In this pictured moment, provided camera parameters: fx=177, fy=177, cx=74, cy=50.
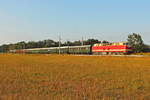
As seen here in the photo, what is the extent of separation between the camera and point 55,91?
7020 mm

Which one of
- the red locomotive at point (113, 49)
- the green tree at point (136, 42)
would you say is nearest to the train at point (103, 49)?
the red locomotive at point (113, 49)

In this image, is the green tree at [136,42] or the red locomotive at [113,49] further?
the green tree at [136,42]

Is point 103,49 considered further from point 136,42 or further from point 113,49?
point 136,42

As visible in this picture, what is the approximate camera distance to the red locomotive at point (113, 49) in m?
51.2

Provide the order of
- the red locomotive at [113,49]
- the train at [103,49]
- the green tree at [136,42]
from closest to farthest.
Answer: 1. the red locomotive at [113,49]
2. the train at [103,49]
3. the green tree at [136,42]

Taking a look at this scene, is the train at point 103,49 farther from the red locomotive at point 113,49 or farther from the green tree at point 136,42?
the green tree at point 136,42

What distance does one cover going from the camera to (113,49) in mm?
54250

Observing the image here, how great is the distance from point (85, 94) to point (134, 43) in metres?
65.9

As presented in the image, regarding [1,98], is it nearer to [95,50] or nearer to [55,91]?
[55,91]

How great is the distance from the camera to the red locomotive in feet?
168

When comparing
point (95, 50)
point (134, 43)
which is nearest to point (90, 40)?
point (134, 43)

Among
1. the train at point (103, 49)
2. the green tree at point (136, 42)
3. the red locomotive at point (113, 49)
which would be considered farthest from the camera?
the green tree at point (136, 42)

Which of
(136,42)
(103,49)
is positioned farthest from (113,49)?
(136,42)

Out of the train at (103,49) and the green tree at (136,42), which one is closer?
the train at (103,49)
